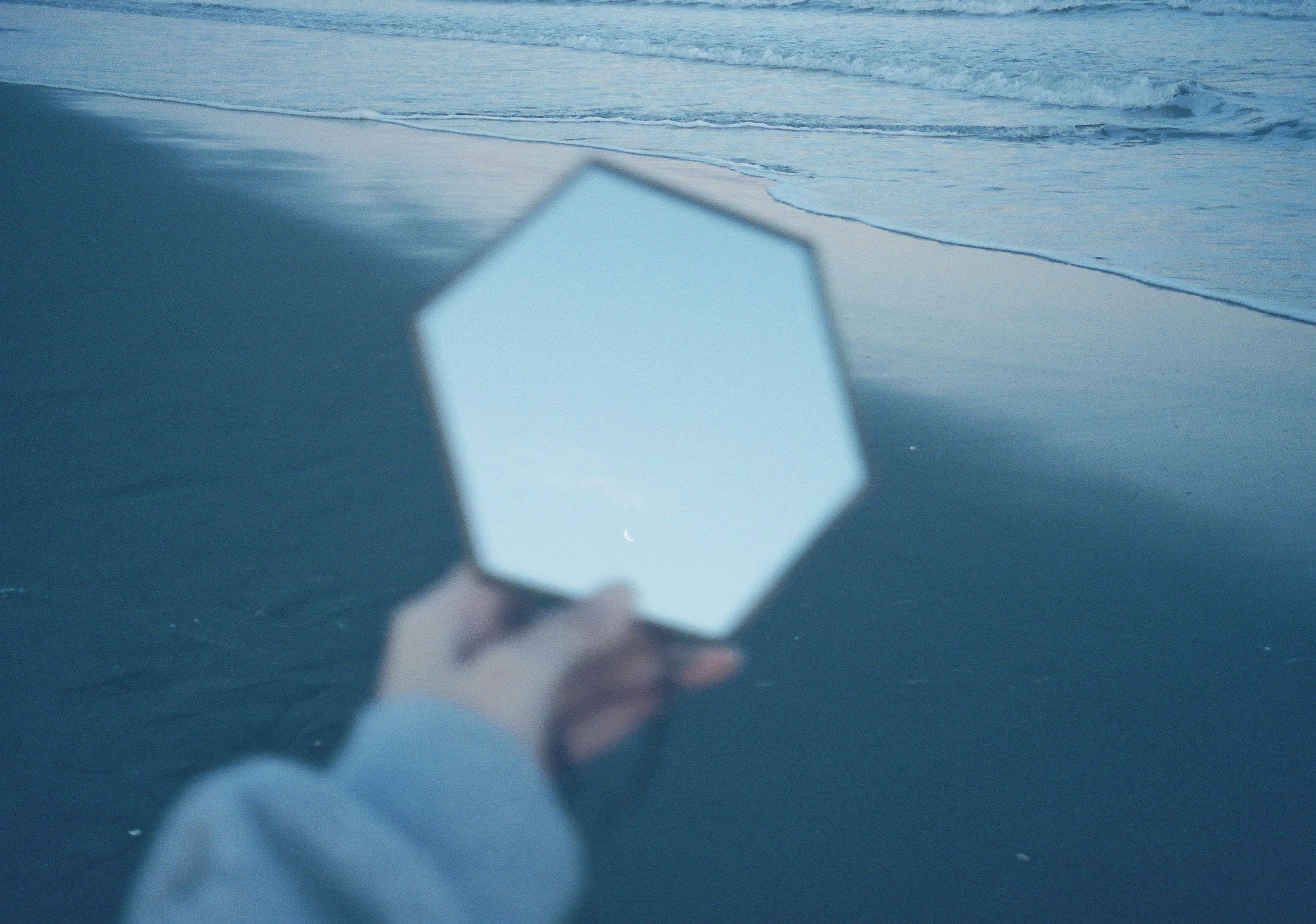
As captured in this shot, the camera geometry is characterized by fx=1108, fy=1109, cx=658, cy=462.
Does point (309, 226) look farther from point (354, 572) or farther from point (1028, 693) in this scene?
point (1028, 693)

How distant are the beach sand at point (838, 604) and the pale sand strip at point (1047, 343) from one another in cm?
2

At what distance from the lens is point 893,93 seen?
42.9 feet

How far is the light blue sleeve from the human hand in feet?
0.13

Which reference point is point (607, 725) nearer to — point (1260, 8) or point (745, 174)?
point (745, 174)

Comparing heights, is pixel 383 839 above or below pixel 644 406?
below

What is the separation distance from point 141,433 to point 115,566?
0.78 metres

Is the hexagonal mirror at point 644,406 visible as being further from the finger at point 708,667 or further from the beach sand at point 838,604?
the beach sand at point 838,604

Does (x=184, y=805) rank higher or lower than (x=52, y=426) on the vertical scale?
higher

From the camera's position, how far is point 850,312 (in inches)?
197

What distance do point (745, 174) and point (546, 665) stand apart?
7.84m

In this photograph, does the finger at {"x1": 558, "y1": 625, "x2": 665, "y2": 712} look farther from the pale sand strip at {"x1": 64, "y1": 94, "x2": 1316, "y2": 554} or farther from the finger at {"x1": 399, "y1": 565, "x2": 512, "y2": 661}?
the pale sand strip at {"x1": 64, "y1": 94, "x2": 1316, "y2": 554}

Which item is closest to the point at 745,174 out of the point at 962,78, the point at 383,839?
the point at 962,78

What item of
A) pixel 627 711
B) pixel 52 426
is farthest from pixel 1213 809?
pixel 52 426

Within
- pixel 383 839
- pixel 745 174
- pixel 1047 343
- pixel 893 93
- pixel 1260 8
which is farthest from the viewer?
pixel 1260 8
